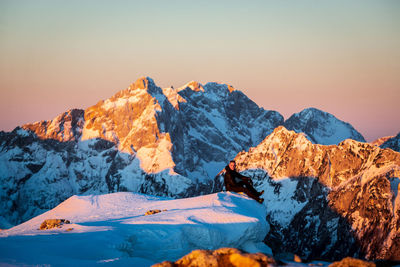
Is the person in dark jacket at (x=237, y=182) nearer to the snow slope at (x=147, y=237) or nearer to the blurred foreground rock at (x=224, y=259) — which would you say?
the snow slope at (x=147, y=237)

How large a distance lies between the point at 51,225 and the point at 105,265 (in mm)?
10132

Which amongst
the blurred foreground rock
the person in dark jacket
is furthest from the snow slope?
the blurred foreground rock

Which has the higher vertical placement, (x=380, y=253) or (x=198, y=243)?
(x=198, y=243)

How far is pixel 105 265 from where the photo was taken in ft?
57.5

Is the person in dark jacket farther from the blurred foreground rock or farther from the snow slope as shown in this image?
the blurred foreground rock

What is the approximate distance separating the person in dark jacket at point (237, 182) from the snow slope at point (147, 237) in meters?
1.33

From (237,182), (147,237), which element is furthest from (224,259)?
(237,182)

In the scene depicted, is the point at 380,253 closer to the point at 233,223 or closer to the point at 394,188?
the point at 394,188

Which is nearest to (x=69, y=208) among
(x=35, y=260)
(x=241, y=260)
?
(x=35, y=260)

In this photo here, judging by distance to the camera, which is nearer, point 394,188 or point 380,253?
point 380,253

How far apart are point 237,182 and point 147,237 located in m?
12.4

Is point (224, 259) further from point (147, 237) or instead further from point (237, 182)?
point (237, 182)

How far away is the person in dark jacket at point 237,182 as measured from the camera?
3209cm

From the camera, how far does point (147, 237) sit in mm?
21641
